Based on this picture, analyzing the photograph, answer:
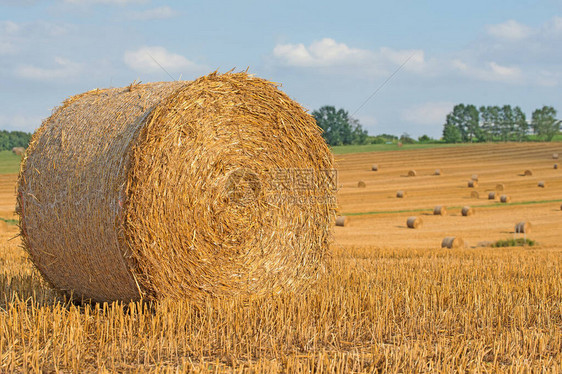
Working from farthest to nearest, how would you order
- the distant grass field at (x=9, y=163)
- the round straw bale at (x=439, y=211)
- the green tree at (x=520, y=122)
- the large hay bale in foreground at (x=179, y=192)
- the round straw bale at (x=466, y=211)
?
the green tree at (x=520, y=122) < the distant grass field at (x=9, y=163) < the round straw bale at (x=439, y=211) < the round straw bale at (x=466, y=211) < the large hay bale in foreground at (x=179, y=192)

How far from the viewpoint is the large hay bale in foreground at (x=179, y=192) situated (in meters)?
5.78

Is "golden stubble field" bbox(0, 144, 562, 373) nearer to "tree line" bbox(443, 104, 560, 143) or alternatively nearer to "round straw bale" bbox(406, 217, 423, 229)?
"round straw bale" bbox(406, 217, 423, 229)

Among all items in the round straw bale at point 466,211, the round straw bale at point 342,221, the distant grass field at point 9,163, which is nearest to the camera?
the round straw bale at point 342,221

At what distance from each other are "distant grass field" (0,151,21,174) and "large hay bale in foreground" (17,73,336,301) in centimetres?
3291

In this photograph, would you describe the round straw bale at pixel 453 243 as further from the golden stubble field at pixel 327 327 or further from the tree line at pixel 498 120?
the tree line at pixel 498 120

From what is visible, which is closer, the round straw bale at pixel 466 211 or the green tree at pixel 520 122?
the round straw bale at pixel 466 211

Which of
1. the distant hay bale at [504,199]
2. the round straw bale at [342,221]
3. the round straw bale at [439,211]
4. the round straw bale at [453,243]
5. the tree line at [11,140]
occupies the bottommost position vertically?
the round straw bale at [453,243]

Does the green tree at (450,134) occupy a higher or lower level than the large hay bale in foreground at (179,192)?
higher

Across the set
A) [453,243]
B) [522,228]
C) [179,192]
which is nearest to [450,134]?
[522,228]

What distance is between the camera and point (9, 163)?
45.4 m

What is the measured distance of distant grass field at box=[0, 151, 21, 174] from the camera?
133 ft

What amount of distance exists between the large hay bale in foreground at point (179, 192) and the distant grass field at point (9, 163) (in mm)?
32909

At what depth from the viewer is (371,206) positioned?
2377 centimetres

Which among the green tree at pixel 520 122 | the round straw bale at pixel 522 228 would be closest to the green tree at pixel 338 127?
the green tree at pixel 520 122
